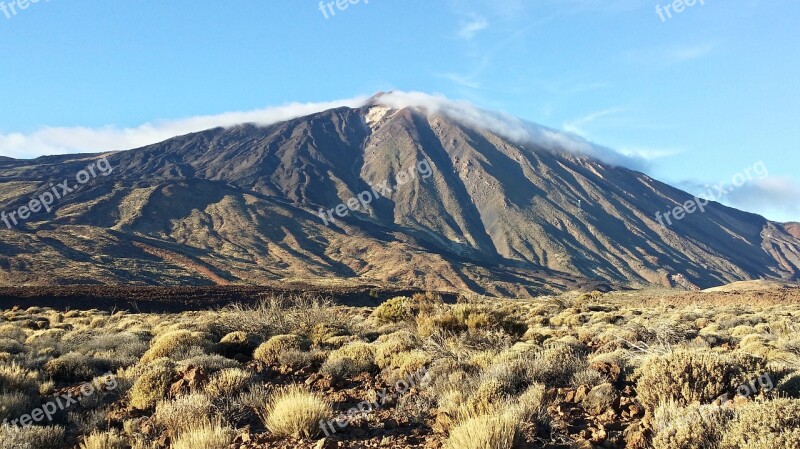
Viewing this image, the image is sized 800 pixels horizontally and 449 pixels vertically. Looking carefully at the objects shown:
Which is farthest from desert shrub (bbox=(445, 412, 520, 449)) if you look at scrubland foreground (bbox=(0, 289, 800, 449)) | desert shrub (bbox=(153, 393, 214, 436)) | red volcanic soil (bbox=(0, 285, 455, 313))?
red volcanic soil (bbox=(0, 285, 455, 313))

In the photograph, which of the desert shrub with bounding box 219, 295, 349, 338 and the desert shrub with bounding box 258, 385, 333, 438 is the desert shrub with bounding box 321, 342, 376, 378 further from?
the desert shrub with bounding box 219, 295, 349, 338

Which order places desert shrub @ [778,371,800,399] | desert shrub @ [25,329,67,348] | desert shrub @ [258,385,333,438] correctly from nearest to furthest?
desert shrub @ [258,385,333,438] < desert shrub @ [778,371,800,399] < desert shrub @ [25,329,67,348]

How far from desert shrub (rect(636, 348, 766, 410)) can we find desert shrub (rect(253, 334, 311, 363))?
708cm

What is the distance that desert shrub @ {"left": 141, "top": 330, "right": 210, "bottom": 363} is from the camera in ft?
35.4

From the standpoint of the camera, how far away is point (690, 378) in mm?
5781

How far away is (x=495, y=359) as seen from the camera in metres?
8.18

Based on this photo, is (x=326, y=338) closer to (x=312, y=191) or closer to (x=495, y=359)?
(x=495, y=359)

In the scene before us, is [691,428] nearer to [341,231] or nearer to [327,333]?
[327,333]

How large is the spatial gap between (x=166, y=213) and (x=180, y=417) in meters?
114

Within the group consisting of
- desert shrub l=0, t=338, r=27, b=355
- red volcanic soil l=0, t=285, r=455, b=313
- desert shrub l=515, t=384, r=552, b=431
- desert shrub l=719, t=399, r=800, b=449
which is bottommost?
red volcanic soil l=0, t=285, r=455, b=313

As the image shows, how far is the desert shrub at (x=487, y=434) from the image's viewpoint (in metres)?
4.46

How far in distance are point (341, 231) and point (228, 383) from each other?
111655mm

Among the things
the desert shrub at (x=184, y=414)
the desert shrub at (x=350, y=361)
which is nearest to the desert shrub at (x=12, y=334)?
the desert shrub at (x=350, y=361)

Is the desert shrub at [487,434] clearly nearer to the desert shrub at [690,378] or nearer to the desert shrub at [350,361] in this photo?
the desert shrub at [690,378]
